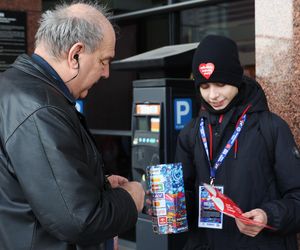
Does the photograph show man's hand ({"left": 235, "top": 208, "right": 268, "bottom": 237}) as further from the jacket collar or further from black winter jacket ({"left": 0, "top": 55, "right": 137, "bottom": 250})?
the jacket collar

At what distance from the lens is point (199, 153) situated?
250 centimetres

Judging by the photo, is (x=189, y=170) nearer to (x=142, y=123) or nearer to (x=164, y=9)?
(x=142, y=123)

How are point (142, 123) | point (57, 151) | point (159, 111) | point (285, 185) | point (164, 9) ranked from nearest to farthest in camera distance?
point (57, 151) < point (285, 185) < point (159, 111) < point (142, 123) < point (164, 9)

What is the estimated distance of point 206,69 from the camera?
245 centimetres

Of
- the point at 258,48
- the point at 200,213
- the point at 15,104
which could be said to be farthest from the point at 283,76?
the point at 15,104

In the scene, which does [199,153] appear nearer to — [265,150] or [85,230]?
[265,150]

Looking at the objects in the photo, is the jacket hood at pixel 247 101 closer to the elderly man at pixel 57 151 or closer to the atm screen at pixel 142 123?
the elderly man at pixel 57 151

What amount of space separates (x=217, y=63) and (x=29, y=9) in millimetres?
4163

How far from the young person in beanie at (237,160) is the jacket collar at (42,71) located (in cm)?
86

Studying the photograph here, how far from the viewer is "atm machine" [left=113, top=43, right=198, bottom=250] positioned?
379 centimetres

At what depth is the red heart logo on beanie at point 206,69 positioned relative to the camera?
2431 millimetres

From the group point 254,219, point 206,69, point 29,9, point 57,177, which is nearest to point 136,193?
point 57,177

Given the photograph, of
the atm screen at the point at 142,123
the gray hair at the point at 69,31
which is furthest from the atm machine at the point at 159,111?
the gray hair at the point at 69,31

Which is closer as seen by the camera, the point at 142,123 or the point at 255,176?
the point at 255,176
